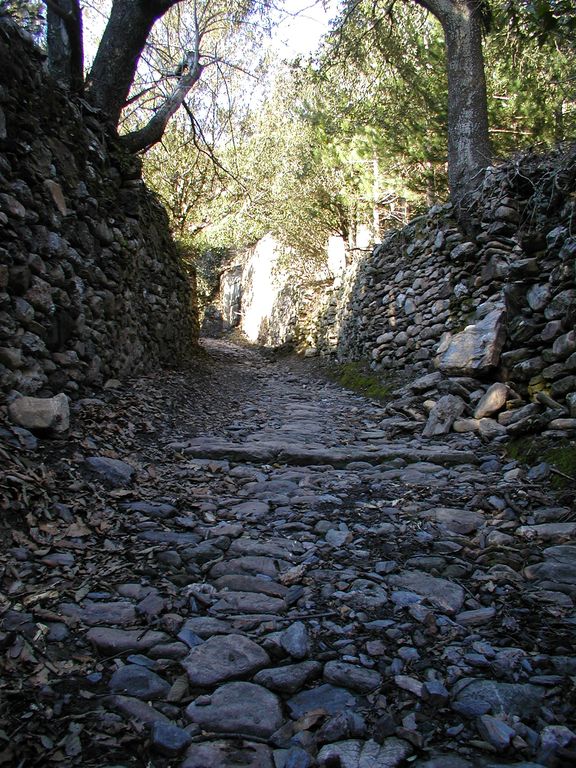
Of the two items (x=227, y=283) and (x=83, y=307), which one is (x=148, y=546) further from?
(x=227, y=283)

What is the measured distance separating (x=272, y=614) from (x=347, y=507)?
1287 millimetres

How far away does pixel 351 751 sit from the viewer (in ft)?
4.24

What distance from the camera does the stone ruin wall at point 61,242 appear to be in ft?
11.6

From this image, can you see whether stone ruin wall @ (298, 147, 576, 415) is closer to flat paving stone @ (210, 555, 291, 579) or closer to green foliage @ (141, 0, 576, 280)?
green foliage @ (141, 0, 576, 280)

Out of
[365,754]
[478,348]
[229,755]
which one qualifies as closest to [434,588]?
[365,754]

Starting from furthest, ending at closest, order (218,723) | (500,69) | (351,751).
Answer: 1. (500,69)
2. (218,723)
3. (351,751)

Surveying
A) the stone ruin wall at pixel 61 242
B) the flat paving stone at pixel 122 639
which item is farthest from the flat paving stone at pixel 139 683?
the stone ruin wall at pixel 61 242

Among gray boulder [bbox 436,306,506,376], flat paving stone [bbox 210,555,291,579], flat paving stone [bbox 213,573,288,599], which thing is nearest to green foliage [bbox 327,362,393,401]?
gray boulder [bbox 436,306,506,376]

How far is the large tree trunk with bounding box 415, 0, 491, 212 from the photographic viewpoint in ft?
25.6

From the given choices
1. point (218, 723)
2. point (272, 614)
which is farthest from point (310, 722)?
point (272, 614)

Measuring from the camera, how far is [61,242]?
13.9 feet

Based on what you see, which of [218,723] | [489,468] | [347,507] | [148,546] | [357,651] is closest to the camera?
[218,723]

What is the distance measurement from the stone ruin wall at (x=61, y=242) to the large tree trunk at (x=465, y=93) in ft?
16.5

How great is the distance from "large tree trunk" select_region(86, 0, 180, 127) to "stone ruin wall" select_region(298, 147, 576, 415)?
4951mm
